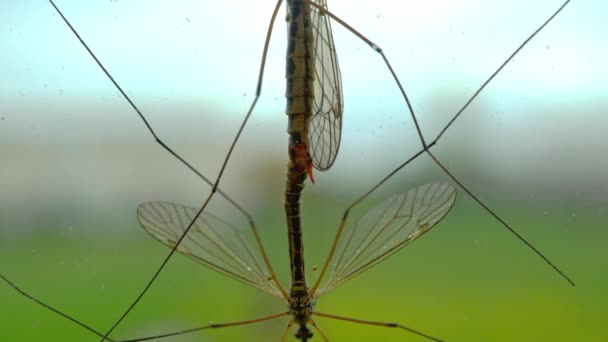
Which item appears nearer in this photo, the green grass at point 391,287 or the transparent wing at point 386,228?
the transparent wing at point 386,228

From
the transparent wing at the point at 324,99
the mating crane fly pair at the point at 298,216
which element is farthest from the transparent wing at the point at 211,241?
the transparent wing at the point at 324,99

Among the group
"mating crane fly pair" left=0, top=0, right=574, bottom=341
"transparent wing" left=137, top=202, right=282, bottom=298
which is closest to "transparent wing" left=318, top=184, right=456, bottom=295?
"mating crane fly pair" left=0, top=0, right=574, bottom=341

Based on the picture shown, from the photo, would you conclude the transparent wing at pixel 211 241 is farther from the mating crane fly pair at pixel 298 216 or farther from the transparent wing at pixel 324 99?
the transparent wing at pixel 324 99

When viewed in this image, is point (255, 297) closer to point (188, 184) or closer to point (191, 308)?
point (188, 184)

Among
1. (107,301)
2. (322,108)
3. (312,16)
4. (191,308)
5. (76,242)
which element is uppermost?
(312,16)

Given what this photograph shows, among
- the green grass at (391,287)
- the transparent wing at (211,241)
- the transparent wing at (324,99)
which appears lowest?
the green grass at (391,287)

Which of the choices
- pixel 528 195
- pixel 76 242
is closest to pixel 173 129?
pixel 76 242
